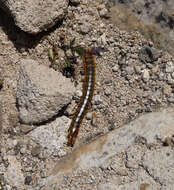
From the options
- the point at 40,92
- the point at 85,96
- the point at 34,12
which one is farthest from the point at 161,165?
the point at 34,12

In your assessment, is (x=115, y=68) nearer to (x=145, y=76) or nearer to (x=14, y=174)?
(x=145, y=76)

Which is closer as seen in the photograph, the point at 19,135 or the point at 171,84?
the point at 171,84

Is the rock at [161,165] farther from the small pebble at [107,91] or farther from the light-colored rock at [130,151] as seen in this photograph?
the small pebble at [107,91]

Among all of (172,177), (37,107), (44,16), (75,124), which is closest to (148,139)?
(172,177)

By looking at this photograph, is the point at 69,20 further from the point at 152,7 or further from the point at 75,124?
the point at 75,124

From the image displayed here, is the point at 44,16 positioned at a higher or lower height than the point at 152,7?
lower

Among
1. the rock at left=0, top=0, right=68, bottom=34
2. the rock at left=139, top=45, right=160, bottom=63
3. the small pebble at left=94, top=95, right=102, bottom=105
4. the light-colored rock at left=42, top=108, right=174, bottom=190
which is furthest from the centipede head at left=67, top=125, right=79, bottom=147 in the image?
the rock at left=0, top=0, right=68, bottom=34

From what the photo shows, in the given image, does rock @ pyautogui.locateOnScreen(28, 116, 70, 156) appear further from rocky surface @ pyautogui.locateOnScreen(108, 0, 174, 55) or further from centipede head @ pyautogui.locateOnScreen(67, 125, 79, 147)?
rocky surface @ pyautogui.locateOnScreen(108, 0, 174, 55)

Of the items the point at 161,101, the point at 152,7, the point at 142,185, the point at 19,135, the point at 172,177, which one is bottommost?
the point at 19,135
